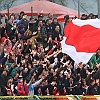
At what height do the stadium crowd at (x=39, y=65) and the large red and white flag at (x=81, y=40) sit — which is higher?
the large red and white flag at (x=81, y=40)

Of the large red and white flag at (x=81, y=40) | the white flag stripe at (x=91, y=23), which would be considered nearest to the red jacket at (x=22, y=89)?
the large red and white flag at (x=81, y=40)

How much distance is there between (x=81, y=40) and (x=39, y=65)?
4160 mm

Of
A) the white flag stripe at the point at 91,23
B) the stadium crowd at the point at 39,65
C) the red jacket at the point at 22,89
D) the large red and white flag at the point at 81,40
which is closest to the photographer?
the large red and white flag at the point at 81,40

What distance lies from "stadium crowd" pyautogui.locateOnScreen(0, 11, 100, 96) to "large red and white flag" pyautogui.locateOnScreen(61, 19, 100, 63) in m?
3.03

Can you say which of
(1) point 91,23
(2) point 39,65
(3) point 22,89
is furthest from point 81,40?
(2) point 39,65

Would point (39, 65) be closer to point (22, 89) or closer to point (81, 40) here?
point (22, 89)

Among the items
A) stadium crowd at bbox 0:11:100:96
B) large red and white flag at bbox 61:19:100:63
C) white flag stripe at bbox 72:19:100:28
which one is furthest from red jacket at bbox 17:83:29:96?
white flag stripe at bbox 72:19:100:28

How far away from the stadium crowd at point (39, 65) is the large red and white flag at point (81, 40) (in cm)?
303

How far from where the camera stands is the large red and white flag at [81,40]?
14795 millimetres

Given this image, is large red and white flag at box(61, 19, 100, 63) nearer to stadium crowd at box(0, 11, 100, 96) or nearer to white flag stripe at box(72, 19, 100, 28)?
white flag stripe at box(72, 19, 100, 28)

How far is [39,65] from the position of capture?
19.1 m

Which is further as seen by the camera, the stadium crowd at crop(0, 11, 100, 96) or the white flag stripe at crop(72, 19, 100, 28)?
the stadium crowd at crop(0, 11, 100, 96)

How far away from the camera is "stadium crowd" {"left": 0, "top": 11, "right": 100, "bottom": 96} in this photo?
59.5 ft

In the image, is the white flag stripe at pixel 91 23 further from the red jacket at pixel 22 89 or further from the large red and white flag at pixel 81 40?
the red jacket at pixel 22 89
